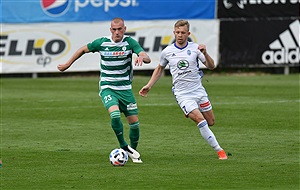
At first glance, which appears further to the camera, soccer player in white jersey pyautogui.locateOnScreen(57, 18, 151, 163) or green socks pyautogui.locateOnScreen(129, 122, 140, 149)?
green socks pyautogui.locateOnScreen(129, 122, 140, 149)

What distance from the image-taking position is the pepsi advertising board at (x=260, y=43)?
31.8m

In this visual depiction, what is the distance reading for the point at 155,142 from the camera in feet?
51.4

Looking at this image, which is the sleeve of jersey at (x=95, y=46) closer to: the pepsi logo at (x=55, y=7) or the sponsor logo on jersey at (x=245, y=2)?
the pepsi logo at (x=55, y=7)

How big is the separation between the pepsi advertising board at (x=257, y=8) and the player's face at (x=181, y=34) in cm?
1843

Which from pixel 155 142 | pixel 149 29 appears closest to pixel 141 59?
pixel 155 142

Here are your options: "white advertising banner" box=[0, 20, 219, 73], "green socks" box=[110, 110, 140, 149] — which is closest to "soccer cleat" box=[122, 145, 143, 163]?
"green socks" box=[110, 110, 140, 149]

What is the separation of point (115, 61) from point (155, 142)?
8.58ft

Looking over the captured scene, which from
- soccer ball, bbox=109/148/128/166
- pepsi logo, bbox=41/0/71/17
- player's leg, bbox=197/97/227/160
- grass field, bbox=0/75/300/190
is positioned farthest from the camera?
pepsi logo, bbox=41/0/71/17

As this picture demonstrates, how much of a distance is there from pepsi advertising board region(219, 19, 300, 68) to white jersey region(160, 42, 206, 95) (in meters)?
18.3

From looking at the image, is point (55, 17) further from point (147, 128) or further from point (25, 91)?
point (147, 128)

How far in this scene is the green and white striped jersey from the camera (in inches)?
532

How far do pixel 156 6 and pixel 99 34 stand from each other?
2.23 metres

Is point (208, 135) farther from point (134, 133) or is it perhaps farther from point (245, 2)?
point (245, 2)

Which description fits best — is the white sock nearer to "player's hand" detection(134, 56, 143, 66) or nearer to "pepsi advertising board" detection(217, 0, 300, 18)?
"player's hand" detection(134, 56, 143, 66)
